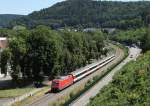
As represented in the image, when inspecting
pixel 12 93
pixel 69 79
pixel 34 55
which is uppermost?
pixel 34 55

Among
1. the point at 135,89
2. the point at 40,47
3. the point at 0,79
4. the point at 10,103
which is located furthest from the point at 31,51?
the point at 135,89

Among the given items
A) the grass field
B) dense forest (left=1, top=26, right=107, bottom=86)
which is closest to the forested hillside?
the grass field

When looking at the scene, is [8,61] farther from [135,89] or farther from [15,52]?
[135,89]

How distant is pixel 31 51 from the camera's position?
3533 inches

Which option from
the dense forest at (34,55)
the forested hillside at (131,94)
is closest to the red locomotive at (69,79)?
the dense forest at (34,55)

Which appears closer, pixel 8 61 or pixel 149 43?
pixel 8 61

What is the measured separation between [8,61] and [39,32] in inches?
323

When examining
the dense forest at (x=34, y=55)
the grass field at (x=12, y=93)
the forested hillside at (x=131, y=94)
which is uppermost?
the forested hillside at (x=131, y=94)

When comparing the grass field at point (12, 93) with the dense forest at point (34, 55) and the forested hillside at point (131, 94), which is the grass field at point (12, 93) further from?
the forested hillside at point (131, 94)

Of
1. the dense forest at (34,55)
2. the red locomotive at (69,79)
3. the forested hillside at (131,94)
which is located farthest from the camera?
the dense forest at (34,55)

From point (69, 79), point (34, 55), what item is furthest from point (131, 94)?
point (34, 55)

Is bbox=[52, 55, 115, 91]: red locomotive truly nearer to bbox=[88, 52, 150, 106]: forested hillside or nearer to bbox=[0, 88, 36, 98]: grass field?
bbox=[0, 88, 36, 98]: grass field

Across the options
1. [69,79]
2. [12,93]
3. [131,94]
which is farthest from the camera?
[69,79]

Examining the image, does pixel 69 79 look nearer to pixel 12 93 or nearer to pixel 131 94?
pixel 12 93
